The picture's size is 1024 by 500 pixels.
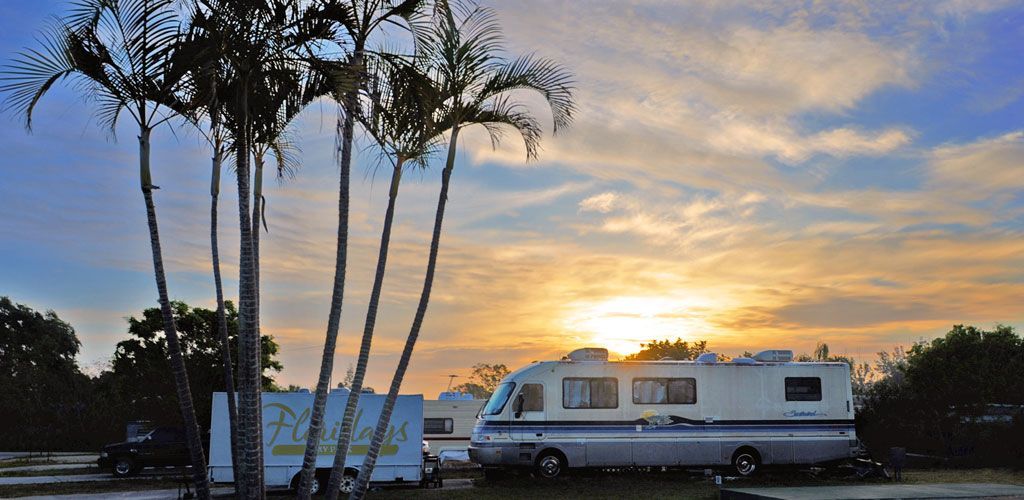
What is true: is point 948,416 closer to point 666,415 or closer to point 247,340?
point 666,415

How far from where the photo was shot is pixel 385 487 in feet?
69.3

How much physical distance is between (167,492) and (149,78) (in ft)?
40.5

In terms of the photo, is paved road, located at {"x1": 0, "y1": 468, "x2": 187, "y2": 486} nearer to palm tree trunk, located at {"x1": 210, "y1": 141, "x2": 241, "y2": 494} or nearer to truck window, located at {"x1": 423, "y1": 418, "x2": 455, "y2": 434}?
truck window, located at {"x1": 423, "y1": 418, "x2": 455, "y2": 434}

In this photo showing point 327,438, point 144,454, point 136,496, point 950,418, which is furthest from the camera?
point 950,418

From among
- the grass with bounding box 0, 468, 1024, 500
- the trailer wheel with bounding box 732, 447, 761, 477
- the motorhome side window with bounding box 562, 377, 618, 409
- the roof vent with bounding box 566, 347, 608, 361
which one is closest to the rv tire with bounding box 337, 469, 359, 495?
the grass with bounding box 0, 468, 1024, 500

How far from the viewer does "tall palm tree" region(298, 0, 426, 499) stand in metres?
13.1

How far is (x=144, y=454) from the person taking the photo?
Answer: 2588 cm

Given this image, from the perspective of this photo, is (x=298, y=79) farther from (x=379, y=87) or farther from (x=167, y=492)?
(x=167, y=492)

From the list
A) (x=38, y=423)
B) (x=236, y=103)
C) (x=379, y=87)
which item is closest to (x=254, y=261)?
(x=236, y=103)

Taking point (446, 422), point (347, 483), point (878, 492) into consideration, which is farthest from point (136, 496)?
point (878, 492)

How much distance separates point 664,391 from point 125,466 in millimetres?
15488

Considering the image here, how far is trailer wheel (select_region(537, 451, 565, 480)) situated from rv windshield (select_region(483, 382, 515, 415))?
1.61 meters

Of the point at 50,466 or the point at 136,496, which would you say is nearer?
the point at 136,496

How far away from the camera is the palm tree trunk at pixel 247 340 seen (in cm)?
1277
